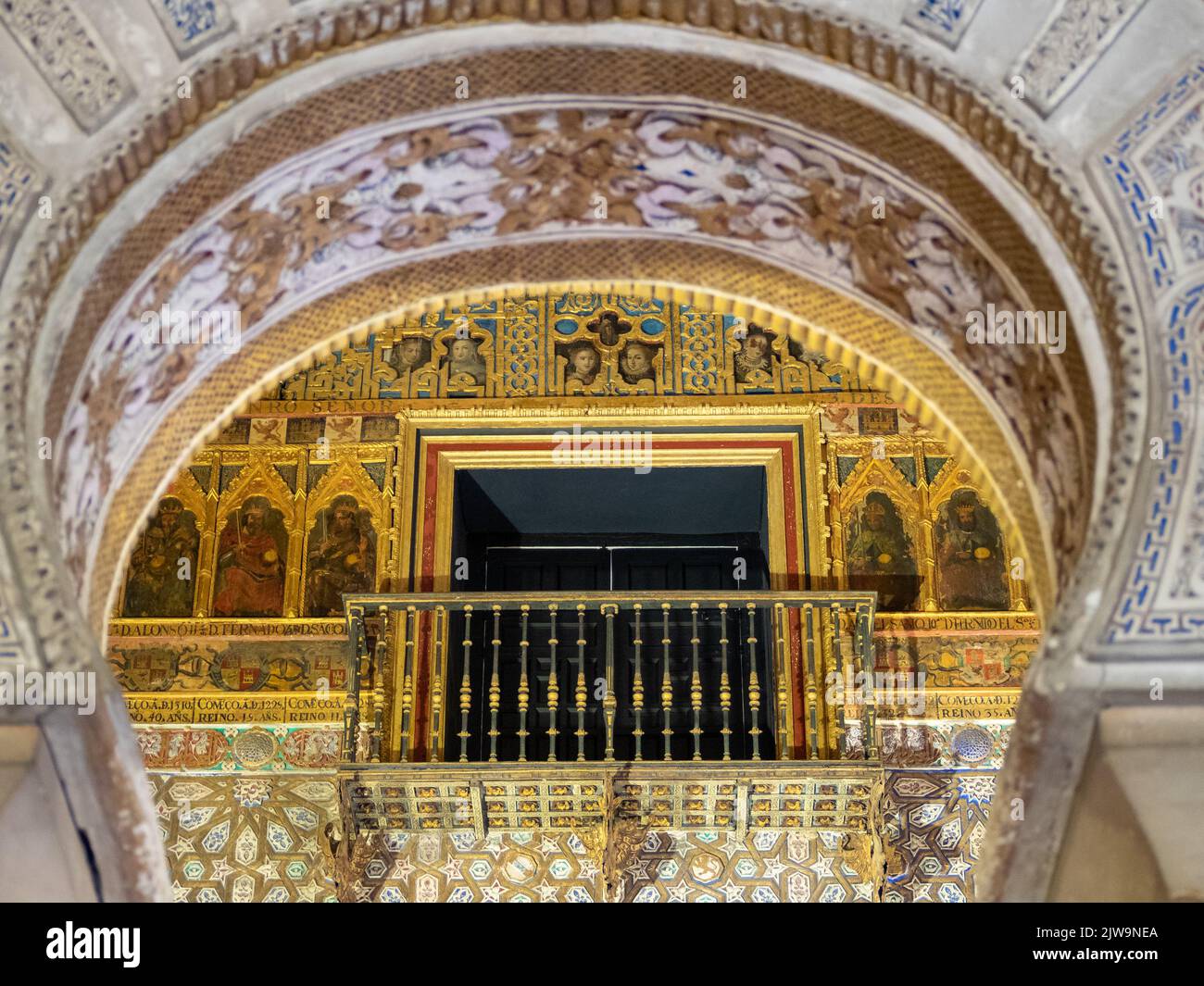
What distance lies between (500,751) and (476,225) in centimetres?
543

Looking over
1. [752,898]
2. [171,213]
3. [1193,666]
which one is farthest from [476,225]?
[752,898]

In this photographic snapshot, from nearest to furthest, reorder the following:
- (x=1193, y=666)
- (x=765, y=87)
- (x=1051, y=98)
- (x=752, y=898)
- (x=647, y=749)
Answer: (x=1193, y=666)
(x=1051, y=98)
(x=765, y=87)
(x=752, y=898)
(x=647, y=749)

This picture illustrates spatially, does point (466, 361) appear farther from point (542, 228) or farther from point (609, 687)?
point (542, 228)

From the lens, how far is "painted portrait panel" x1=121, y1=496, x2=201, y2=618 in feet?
30.1

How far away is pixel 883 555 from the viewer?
925cm

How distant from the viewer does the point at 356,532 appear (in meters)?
9.37

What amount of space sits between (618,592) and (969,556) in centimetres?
203

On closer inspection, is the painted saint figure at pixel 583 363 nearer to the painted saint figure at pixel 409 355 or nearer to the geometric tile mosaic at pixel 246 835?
the painted saint figure at pixel 409 355

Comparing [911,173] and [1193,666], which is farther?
[911,173]

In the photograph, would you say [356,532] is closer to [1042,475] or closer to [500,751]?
[500,751]

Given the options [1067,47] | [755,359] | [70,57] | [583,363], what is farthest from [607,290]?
[755,359]

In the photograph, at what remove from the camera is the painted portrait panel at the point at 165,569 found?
361 inches

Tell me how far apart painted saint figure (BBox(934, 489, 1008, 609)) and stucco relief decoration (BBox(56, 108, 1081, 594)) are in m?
5.11

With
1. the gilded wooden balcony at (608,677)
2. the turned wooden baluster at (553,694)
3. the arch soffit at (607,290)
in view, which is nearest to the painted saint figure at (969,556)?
the gilded wooden balcony at (608,677)
